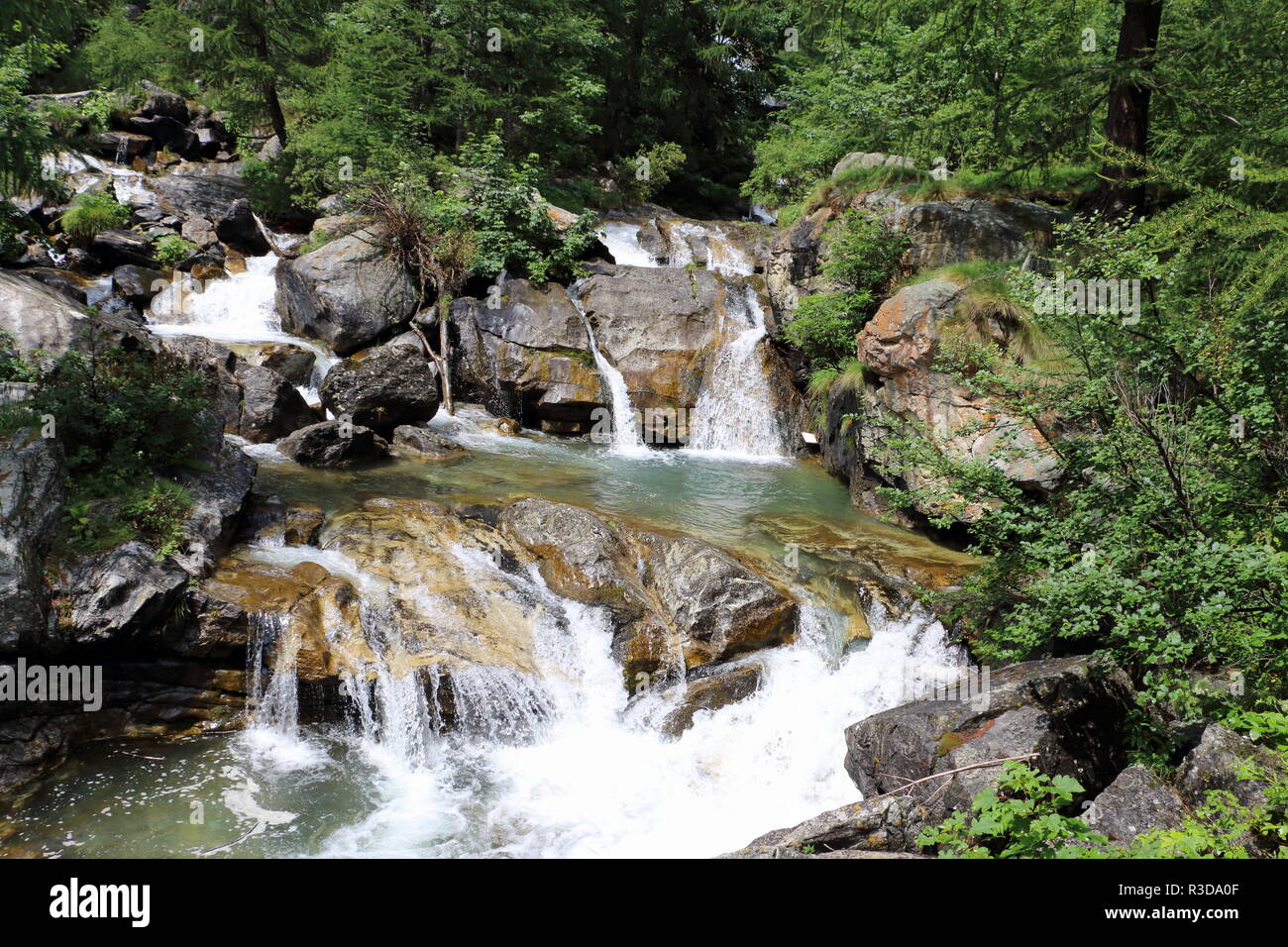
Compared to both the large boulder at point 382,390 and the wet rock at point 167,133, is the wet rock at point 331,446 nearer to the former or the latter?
the large boulder at point 382,390

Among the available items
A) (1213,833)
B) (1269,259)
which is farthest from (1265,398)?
(1213,833)

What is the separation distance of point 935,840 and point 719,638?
402 cm

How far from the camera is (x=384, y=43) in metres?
20.0

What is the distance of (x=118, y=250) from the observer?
1633cm

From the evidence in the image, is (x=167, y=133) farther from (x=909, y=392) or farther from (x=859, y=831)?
(x=859, y=831)

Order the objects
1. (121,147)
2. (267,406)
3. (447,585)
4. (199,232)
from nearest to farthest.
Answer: (447,585) → (267,406) → (199,232) → (121,147)

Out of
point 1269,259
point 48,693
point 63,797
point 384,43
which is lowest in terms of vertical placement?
point 63,797

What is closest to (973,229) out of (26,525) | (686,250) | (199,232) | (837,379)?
(837,379)

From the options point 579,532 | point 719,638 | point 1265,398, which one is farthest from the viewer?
point 579,532

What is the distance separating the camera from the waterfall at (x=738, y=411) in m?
15.0

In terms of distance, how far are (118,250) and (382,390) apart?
8309 mm

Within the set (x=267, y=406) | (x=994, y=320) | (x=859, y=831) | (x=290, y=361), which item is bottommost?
(x=859, y=831)

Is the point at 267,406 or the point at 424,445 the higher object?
the point at 267,406

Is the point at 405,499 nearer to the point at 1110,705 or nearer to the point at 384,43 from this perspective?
the point at 1110,705
